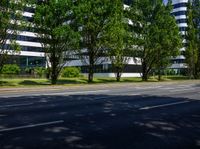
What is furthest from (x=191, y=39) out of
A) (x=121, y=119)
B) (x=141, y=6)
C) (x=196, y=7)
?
(x=121, y=119)

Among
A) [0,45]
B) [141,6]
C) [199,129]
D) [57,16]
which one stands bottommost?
[199,129]

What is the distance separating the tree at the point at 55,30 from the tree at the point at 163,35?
705 inches

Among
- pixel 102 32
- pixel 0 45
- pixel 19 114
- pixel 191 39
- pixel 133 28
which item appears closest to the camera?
pixel 19 114

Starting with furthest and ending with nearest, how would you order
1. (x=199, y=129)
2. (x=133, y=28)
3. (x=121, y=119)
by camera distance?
1. (x=133, y=28)
2. (x=121, y=119)
3. (x=199, y=129)

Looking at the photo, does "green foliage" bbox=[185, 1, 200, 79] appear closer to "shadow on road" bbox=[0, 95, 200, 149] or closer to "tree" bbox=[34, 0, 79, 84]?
"tree" bbox=[34, 0, 79, 84]

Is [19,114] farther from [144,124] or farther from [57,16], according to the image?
[57,16]

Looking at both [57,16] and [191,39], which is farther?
[191,39]

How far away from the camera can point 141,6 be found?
54.1m

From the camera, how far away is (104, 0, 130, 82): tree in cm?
4356

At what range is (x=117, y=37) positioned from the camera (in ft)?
146

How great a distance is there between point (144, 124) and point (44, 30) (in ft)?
97.1

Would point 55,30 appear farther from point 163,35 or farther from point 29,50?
point 29,50

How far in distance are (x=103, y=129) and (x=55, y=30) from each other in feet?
93.4

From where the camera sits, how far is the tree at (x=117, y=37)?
143ft
